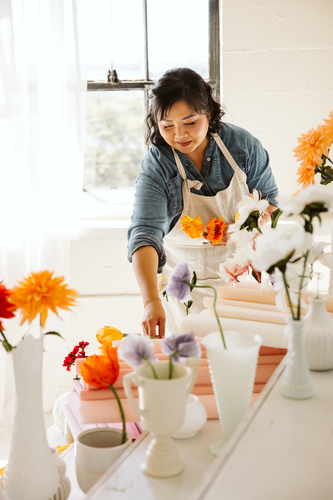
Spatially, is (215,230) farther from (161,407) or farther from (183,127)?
(161,407)

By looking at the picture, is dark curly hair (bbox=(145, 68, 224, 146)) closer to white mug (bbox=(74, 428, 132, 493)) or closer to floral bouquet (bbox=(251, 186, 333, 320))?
floral bouquet (bbox=(251, 186, 333, 320))

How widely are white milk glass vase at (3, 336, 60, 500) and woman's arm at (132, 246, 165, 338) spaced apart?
79 cm

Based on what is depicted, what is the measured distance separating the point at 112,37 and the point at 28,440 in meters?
2.75

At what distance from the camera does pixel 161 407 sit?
810 millimetres

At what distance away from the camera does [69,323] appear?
10.6ft

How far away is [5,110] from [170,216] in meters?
1.19

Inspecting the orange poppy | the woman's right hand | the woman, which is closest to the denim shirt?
the woman

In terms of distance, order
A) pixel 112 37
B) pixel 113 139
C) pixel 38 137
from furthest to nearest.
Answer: pixel 113 139 → pixel 112 37 → pixel 38 137

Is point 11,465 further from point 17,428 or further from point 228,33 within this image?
point 228,33

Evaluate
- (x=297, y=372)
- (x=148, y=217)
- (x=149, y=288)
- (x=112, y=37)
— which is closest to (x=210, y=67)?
(x=112, y=37)

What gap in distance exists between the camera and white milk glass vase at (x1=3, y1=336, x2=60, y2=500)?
0.87 metres

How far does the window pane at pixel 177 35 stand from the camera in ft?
10.5

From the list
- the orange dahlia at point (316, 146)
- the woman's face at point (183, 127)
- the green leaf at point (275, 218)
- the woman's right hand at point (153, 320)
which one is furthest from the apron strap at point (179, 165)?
the orange dahlia at point (316, 146)

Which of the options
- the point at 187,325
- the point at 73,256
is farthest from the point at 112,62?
the point at 187,325
